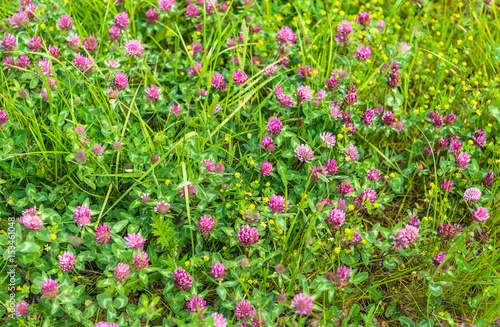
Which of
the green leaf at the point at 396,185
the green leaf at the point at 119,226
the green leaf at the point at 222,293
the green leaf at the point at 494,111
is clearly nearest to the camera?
the green leaf at the point at 222,293

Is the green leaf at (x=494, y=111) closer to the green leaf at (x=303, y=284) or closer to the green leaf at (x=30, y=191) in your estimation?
the green leaf at (x=303, y=284)

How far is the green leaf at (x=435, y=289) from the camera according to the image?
237cm

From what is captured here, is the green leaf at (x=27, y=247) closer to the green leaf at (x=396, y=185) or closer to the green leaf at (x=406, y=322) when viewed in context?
the green leaf at (x=406, y=322)

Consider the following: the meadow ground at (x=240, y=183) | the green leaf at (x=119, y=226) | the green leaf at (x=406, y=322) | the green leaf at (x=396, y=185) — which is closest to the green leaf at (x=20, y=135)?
the meadow ground at (x=240, y=183)

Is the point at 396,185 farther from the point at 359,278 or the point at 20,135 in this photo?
the point at 20,135

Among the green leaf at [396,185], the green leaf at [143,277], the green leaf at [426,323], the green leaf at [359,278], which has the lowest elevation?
the green leaf at [426,323]

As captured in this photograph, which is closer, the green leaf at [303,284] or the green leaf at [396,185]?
the green leaf at [303,284]

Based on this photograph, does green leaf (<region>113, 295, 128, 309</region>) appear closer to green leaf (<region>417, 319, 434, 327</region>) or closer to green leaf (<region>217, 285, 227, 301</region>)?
green leaf (<region>217, 285, 227, 301</region>)

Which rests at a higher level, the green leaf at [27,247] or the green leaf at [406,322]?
the green leaf at [27,247]

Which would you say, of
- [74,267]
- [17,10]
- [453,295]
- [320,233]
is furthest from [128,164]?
[453,295]

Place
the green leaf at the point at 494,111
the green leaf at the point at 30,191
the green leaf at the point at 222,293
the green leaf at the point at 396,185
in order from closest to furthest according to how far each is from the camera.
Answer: the green leaf at the point at 222,293 < the green leaf at the point at 30,191 < the green leaf at the point at 396,185 < the green leaf at the point at 494,111

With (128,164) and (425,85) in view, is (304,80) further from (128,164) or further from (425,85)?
(128,164)

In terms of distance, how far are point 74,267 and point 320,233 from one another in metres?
1.54

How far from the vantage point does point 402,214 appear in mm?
3082
